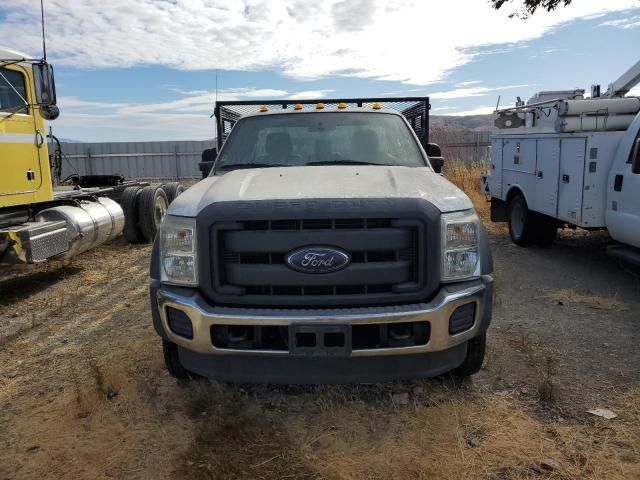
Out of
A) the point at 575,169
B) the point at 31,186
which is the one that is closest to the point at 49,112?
the point at 31,186

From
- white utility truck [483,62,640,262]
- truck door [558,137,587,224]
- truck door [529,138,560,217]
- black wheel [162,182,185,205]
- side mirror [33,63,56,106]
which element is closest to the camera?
side mirror [33,63,56,106]

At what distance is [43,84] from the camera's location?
5684 mm

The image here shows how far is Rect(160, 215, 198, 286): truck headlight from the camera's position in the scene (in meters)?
2.98

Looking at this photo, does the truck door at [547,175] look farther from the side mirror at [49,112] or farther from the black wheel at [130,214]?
the black wheel at [130,214]

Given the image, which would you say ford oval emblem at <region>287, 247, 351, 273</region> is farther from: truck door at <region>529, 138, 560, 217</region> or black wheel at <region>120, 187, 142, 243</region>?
black wheel at <region>120, 187, 142, 243</region>

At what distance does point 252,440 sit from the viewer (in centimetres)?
305

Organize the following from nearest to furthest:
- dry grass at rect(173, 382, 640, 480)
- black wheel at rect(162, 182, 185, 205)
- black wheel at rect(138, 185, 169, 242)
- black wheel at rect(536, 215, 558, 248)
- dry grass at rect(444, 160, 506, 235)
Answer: dry grass at rect(173, 382, 640, 480) → black wheel at rect(536, 215, 558, 248) → black wheel at rect(138, 185, 169, 242) → black wheel at rect(162, 182, 185, 205) → dry grass at rect(444, 160, 506, 235)

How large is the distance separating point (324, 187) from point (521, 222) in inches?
255

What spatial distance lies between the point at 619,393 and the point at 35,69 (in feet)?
20.5

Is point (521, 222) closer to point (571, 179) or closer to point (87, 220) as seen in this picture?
point (571, 179)

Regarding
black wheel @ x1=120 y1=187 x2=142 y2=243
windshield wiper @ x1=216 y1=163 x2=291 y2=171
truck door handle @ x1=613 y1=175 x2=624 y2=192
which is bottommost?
black wheel @ x1=120 y1=187 x2=142 y2=243

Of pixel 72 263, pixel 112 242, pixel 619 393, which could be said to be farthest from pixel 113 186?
pixel 619 393

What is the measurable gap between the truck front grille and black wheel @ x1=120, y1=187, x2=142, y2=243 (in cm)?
708

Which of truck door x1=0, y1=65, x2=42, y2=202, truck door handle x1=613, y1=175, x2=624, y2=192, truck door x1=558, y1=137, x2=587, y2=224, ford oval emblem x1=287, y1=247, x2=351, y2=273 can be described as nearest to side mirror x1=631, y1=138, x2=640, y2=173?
truck door handle x1=613, y1=175, x2=624, y2=192
